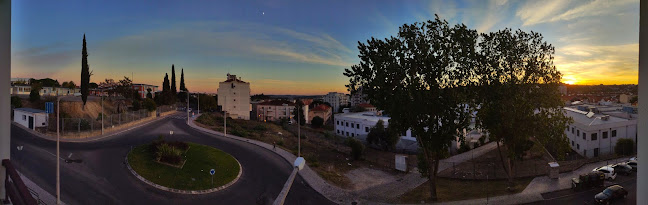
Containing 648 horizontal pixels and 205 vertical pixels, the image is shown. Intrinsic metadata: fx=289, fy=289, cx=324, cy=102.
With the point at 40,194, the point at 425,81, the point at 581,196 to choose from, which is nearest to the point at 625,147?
the point at 581,196

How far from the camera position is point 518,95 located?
1519cm

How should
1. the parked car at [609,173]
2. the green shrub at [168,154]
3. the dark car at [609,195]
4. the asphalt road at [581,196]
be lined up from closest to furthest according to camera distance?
the dark car at [609,195]
the asphalt road at [581,196]
the parked car at [609,173]
the green shrub at [168,154]

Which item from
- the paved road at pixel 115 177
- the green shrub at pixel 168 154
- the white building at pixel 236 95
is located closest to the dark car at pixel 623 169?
the paved road at pixel 115 177

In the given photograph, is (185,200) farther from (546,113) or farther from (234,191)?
(546,113)

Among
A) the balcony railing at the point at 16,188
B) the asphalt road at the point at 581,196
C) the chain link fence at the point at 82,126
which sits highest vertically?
the balcony railing at the point at 16,188

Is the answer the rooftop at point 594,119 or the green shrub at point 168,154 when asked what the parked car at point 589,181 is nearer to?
the rooftop at point 594,119

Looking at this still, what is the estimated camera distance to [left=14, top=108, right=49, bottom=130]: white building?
21.6 meters

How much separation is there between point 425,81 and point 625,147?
69.4 ft

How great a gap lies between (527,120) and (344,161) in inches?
558

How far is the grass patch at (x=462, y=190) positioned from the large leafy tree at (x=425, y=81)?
315cm

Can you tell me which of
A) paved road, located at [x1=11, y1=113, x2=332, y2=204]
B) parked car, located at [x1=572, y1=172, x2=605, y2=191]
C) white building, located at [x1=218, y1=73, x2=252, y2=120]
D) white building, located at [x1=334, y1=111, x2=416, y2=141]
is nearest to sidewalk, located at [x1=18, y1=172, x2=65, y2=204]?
paved road, located at [x1=11, y1=113, x2=332, y2=204]

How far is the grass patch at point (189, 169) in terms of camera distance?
49.4 ft

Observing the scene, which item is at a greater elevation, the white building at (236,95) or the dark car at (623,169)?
the white building at (236,95)

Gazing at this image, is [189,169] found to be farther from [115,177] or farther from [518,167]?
[518,167]
